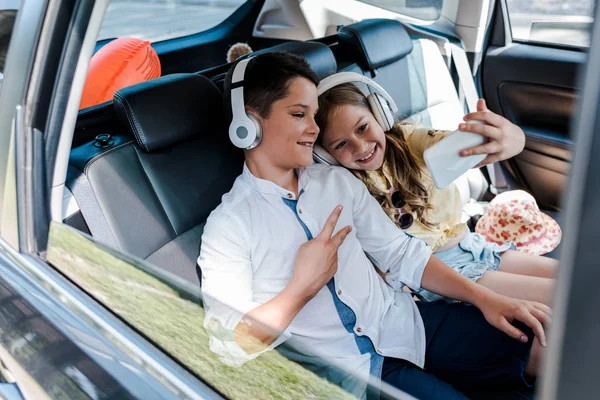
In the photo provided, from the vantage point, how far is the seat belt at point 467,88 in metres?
2.58

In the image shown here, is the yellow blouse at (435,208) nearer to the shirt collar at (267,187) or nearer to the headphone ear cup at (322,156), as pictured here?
the headphone ear cup at (322,156)

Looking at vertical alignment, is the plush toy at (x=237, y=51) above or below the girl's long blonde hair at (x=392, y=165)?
below

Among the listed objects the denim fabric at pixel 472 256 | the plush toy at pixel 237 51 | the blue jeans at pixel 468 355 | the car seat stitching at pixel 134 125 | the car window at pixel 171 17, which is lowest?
the denim fabric at pixel 472 256

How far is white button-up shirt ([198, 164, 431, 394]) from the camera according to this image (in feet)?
3.96

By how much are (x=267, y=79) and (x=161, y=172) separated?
1.16ft

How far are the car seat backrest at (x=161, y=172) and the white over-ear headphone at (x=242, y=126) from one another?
7.4 inches

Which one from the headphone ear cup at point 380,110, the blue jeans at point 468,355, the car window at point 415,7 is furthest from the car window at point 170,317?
the car window at point 415,7

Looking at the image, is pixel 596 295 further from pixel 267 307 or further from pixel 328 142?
pixel 328 142

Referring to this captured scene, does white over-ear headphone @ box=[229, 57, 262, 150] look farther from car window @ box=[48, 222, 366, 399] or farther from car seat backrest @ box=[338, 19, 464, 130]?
car seat backrest @ box=[338, 19, 464, 130]

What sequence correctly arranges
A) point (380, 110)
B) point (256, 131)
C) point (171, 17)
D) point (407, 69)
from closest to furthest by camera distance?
point (256, 131), point (380, 110), point (407, 69), point (171, 17)

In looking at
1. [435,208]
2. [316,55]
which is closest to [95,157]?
[316,55]

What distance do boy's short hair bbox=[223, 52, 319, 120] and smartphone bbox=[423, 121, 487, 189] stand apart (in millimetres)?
542

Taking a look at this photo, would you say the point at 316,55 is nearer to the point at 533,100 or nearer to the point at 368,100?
the point at 368,100

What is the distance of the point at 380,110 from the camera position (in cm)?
161
